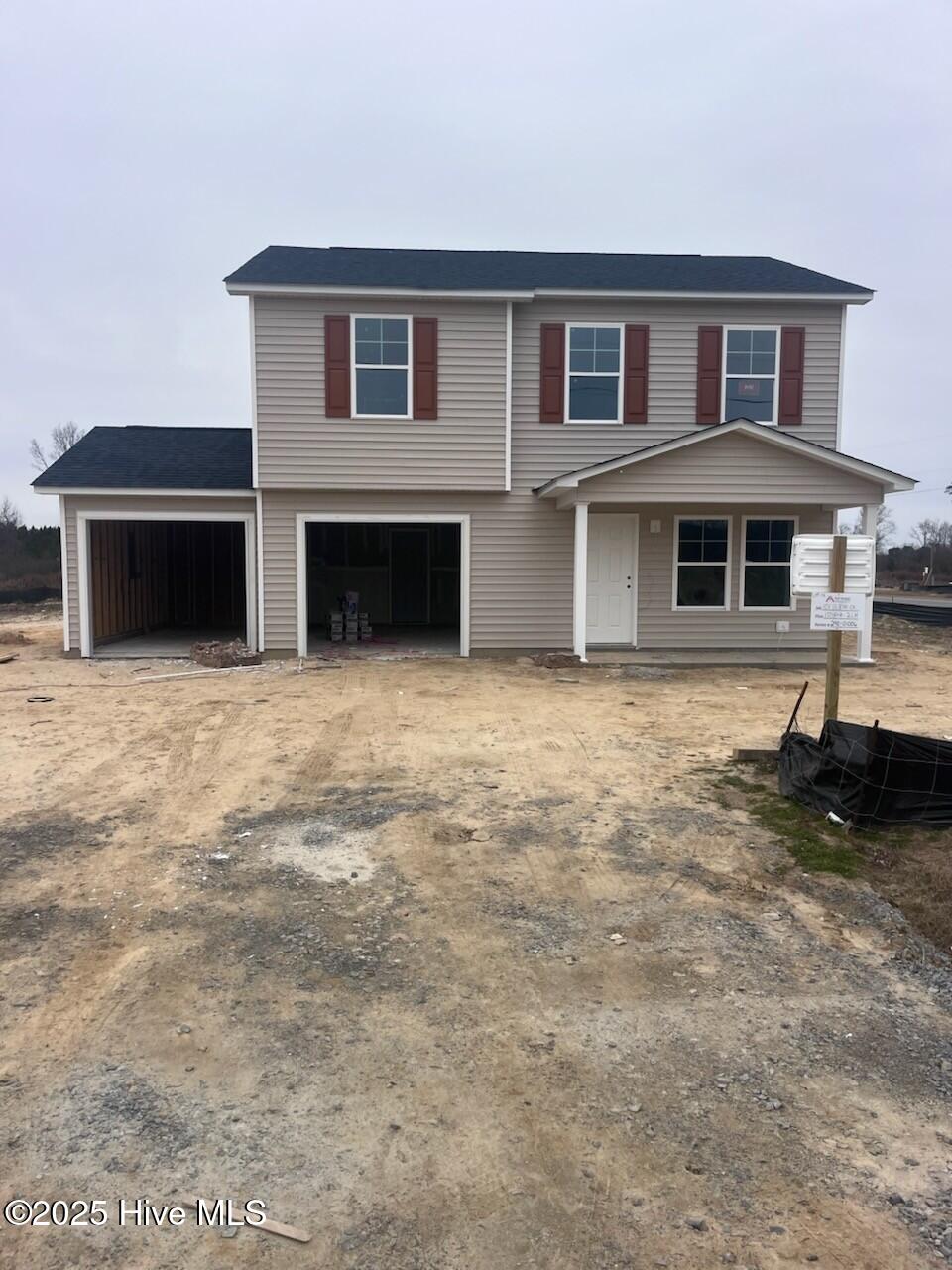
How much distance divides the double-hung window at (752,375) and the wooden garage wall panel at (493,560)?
319cm

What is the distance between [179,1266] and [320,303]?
1216 cm

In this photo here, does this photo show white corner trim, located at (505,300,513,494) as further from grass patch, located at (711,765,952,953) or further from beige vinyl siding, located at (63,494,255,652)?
grass patch, located at (711,765,952,953)

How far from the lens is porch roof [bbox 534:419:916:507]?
463 inches

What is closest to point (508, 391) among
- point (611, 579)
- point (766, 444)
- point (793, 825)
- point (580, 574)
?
point (580, 574)

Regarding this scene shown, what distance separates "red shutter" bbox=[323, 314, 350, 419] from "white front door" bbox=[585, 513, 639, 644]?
423cm

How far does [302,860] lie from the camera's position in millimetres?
4723

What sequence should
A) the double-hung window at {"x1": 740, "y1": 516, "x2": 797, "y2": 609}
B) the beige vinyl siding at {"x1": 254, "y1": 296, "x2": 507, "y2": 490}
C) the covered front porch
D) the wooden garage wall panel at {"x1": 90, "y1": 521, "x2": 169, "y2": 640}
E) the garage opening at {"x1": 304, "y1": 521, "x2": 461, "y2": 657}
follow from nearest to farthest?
1. the beige vinyl siding at {"x1": 254, "y1": 296, "x2": 507, "y2": 490}
2. the covered front porch
3. the double-hung window at {"x1": 740, "y1": 516, "x2": 797, "y2": 609}
4. the wooden garage wall panel at {"x1": 90, "y1": 521, "x2": 169, "y2": 640}
5. the garage opening at {"x1": 304, "y1": 521, "x2": 461, "y2": 657}

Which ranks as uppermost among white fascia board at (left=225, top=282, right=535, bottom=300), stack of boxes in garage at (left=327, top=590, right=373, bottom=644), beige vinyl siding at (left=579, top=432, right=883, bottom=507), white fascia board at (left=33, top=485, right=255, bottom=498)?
white fascia board at (left=225, top=282, right=535, bottom=300)

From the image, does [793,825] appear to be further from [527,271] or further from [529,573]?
[527,271]

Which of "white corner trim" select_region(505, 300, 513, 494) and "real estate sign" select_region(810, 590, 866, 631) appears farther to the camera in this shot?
"white corner trim" select_region(505, 300, 513, 494)

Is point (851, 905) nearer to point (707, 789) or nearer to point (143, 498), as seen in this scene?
point (707, 789)

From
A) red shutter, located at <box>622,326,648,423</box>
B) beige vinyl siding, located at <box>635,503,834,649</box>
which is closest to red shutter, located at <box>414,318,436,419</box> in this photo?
red shutter, located at <box>622,326,648,423</box>

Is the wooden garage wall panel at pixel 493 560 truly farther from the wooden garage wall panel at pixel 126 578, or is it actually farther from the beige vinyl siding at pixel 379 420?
the wooden garage wall panel at pixel 126 578

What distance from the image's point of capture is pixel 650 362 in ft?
43.2
